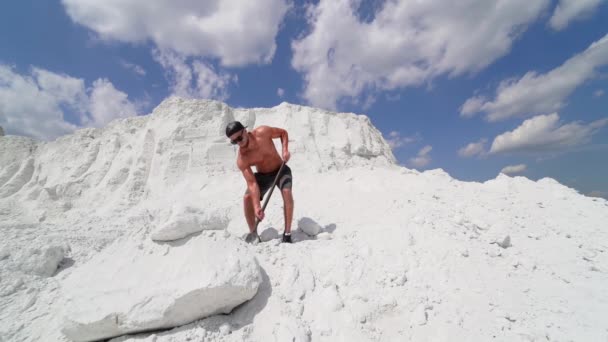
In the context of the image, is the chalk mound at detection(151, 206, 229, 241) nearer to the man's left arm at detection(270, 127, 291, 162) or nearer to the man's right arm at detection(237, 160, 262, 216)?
the man's right arm at detection(237, 160, 262, 216)

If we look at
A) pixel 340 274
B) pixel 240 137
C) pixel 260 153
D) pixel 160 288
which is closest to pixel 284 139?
pixel 260 153

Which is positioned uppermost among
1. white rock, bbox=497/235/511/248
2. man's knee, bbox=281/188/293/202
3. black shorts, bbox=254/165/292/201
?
black shorts, bbox=254/165/292/201

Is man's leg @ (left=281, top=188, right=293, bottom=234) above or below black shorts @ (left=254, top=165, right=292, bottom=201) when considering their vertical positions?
below

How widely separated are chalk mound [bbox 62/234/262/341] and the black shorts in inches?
48.7

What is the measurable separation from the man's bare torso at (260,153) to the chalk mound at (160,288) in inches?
51.8

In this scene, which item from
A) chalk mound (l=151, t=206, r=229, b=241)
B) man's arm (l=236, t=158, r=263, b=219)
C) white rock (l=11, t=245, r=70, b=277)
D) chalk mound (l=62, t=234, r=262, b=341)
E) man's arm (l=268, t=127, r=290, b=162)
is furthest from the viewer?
man's arm (l=268, t=127, r=290, b=162)

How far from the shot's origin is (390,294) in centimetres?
252

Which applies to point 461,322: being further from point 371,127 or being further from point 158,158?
point 371,127

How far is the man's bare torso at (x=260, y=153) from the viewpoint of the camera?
3709mm

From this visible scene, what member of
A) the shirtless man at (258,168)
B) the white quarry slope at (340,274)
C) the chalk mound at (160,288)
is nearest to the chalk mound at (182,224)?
the white quarry slope at (340,274)

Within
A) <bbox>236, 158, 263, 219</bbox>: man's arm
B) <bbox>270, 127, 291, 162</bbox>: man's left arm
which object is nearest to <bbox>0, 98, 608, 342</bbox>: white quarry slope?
<bbox>236, 158, 263, 219</bbox>: man's arm

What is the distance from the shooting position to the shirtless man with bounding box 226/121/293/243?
3.50 meters

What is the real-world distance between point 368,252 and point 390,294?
590 mm

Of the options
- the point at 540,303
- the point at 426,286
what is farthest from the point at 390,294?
the point at 540,303
